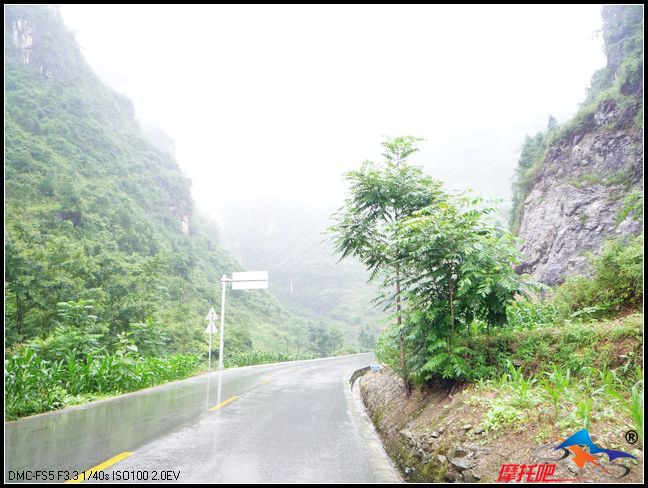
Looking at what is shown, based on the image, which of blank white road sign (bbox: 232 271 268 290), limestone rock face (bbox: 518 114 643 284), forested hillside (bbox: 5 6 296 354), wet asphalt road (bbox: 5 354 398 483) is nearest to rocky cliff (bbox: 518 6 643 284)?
limestone rock face (bbox: 518 114 643 284)

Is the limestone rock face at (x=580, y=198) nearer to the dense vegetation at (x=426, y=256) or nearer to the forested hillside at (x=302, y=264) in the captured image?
the dense vegetation at (x=426, y=256)

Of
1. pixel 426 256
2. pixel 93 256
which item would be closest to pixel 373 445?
pixel 426 256

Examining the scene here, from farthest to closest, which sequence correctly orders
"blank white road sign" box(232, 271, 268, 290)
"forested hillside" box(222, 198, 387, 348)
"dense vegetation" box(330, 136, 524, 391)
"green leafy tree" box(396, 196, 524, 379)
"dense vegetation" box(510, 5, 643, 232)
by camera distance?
"forested hillside" box(222, 198, 387, 348) → "blank white road sign" box(232, 271, 268, 290) → "dense vegetation" box(510, 5, 643, 232) → "dense vegetation" box(330, 136, 524, 391) → "green leafy tree" box(396, 196, 524, 379)

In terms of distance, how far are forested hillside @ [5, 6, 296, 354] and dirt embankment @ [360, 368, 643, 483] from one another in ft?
37.5

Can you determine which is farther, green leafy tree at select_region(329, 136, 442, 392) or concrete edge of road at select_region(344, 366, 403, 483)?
green leafy tree at select_region(329, 136, 442, 392)

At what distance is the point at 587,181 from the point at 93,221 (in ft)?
163

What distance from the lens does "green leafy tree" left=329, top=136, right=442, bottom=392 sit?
827cm

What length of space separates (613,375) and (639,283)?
273cm

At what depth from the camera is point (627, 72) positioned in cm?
2116

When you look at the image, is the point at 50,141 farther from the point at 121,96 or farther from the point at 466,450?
the point at 466,450

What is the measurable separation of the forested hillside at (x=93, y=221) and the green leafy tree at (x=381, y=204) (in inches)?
390

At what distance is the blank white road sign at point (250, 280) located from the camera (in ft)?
77.5

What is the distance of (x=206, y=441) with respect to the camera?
20.9 ft

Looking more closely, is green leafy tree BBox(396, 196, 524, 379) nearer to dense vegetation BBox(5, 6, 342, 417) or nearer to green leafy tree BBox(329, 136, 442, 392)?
green leafy tree BBox(329, 136, 442, 392)
